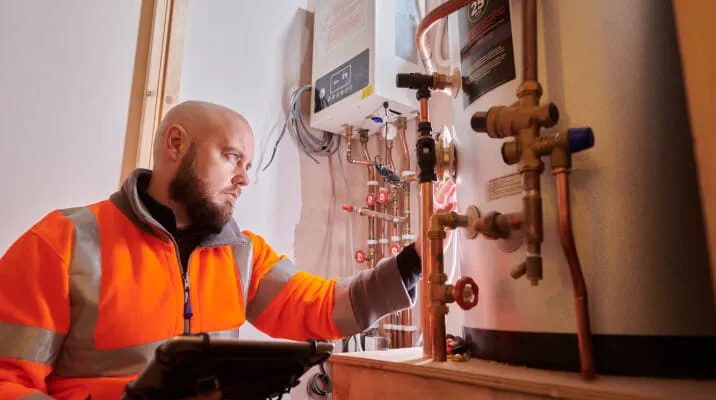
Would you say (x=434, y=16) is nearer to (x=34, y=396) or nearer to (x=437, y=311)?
(x=437, y=311)

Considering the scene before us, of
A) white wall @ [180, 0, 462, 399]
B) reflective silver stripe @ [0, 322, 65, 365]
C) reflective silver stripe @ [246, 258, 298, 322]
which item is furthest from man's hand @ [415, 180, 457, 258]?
reflective silver stripe @ [0, 322, 65, 365]

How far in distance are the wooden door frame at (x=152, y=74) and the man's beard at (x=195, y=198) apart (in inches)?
16.3

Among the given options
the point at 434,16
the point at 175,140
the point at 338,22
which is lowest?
the point at 175,140

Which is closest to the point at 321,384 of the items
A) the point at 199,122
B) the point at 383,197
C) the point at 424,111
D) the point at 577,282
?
the point at 383,197

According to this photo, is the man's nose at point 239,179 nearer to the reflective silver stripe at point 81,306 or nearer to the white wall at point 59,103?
the reflective silver stripe at point 81,306

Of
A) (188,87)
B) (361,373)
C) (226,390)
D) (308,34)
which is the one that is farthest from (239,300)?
(308,34)

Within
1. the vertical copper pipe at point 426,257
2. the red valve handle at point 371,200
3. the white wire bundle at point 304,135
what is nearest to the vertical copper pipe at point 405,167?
the red valve handle at point 371,200

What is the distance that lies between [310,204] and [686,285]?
1518 millimetres

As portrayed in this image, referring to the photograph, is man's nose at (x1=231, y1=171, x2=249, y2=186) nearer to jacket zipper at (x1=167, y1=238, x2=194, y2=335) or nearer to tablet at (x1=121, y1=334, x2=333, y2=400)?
jacket zipper at (x1=167, y1=238, x2=194, y2=335)

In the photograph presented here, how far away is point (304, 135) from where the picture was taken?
1981 millimetres

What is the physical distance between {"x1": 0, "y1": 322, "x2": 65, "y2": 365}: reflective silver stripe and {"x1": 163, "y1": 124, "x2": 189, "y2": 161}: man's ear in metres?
0.50

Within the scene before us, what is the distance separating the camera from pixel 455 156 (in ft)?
2.90

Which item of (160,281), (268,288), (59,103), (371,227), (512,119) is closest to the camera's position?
(512,119)

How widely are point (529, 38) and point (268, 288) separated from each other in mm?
916
